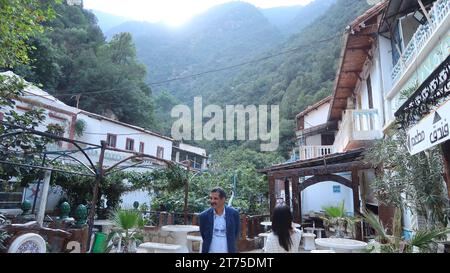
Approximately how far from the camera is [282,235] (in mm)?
3201

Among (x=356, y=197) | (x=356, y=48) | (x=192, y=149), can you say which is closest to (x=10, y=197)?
(x=356, y=197)

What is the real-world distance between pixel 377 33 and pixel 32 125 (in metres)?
10.1

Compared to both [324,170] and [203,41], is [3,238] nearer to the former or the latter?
[324,170]

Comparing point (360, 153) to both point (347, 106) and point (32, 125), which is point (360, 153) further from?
point (32, 125)

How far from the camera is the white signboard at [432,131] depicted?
3.31 m

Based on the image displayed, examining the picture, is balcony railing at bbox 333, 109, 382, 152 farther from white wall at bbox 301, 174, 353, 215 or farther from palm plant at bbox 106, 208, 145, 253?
white wall at bbox 301, 174, 353, 215

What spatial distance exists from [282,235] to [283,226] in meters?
0.10

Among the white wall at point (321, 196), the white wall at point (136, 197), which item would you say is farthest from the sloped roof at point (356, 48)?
the white wall at point (136, 197)

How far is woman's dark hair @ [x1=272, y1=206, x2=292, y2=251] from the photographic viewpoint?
318cm

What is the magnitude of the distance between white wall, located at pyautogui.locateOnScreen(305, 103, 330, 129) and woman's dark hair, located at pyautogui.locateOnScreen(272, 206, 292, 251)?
18.3m

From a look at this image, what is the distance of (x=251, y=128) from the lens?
31.3 m

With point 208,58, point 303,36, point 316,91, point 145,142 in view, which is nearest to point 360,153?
point 145,142

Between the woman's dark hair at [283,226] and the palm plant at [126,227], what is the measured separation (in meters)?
3.75
